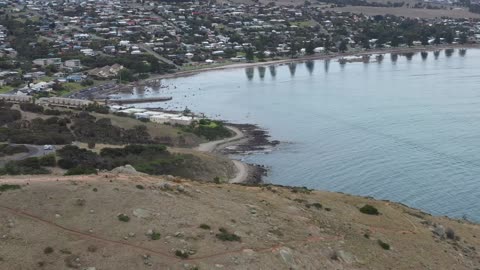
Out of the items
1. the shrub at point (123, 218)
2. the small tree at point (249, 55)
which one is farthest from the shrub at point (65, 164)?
the small tree at point (249, 55)

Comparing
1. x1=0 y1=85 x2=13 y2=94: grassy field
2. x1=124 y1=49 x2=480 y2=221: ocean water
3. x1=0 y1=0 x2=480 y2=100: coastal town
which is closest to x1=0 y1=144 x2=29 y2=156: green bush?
x1=124 y1=49 x2=480 y2=221: ocean water

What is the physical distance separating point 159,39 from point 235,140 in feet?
268

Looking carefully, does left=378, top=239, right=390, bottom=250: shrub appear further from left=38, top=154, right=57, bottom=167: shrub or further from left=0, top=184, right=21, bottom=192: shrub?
left=38, top=154, right=57, bottom=167: shrub

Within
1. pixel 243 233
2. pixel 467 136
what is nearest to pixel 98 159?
pixel 243 233

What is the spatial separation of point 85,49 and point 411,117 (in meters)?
75.3

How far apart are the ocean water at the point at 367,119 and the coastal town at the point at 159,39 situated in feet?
33.1

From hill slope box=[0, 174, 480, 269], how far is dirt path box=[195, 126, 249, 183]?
2355cm

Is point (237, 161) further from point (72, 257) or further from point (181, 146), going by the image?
point (72, 257)

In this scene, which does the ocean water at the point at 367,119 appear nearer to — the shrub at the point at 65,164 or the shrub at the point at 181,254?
the shrub at the point at 65,164

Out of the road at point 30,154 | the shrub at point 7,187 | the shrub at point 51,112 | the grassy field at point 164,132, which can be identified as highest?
the shrub at point 7,187

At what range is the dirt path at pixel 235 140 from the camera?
187 feet

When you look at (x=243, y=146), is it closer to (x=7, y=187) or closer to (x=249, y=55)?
(x=7, y=187)

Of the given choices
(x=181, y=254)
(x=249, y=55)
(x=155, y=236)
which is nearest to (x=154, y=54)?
(x=249, y=55)

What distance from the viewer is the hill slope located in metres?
21.4
